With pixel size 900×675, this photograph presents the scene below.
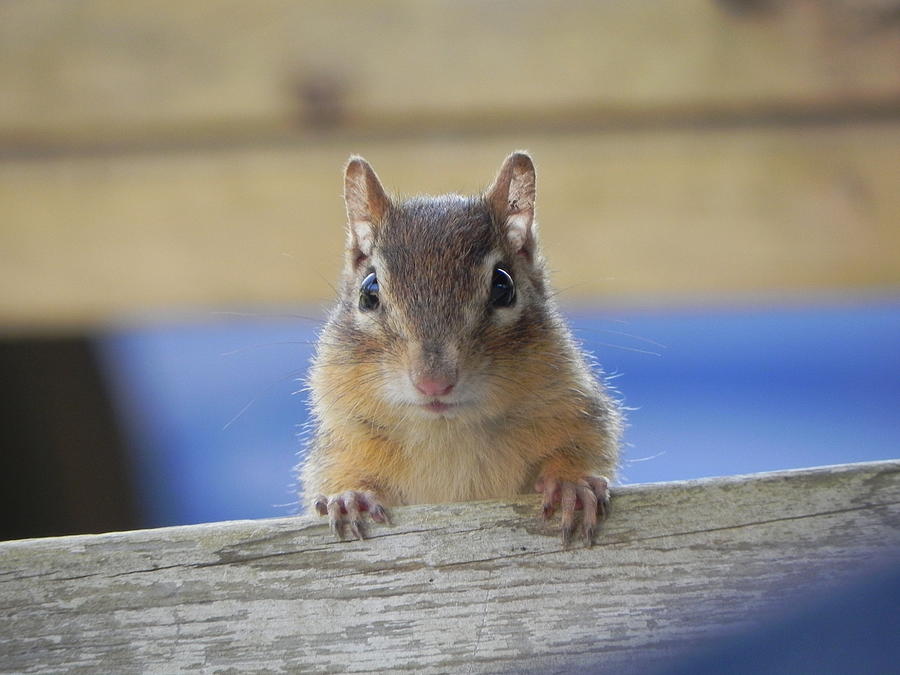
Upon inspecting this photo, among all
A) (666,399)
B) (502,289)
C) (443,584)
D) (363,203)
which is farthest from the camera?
(666,399)

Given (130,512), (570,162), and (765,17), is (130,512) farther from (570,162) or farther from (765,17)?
(765,17)

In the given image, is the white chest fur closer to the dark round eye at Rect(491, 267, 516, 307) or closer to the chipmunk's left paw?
the dark round eye at Rect(491, 267, 516, 307)

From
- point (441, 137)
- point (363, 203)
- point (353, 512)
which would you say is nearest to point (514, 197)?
point (363, 203)

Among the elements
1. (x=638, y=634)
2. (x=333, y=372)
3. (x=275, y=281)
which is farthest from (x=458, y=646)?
(x=275, y=281)

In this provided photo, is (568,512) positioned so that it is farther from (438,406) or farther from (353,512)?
(438,406)

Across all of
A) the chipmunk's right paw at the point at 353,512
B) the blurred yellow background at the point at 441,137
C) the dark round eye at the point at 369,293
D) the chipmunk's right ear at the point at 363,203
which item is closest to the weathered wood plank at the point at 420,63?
the blurred yellow background at the point at 441,137

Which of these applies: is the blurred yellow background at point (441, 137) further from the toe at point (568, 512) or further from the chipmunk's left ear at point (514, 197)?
the toe at point (568, 512)
